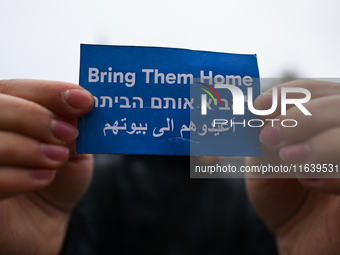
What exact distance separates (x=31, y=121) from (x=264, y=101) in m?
0.75

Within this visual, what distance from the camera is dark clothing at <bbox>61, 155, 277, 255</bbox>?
1950 mm

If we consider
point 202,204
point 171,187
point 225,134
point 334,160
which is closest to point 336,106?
point 334,160

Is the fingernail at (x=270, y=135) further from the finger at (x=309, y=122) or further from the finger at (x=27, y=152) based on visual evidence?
the finger at (x=27, y=152)

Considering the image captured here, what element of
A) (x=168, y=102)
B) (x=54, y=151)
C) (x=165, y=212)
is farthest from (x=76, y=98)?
(x=165, y=212)

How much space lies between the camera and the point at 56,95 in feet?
2.10

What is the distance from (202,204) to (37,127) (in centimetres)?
207

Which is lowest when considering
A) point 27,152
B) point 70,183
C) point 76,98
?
point 70,183

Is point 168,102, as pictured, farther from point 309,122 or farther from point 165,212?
point 165,212

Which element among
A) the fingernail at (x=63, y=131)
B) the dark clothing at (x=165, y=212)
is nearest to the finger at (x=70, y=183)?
the fingernail at (x=63, y=131)

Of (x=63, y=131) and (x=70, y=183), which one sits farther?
(x=70, y=183)

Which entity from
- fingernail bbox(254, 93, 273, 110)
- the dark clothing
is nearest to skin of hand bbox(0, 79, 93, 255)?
fingernail bbox(254, 93, 273, 110)

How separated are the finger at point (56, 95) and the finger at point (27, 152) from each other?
0.12 m

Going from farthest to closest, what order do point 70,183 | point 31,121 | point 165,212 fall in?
point 165,212, point 70,183, point 31,121

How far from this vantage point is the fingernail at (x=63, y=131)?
65cm
